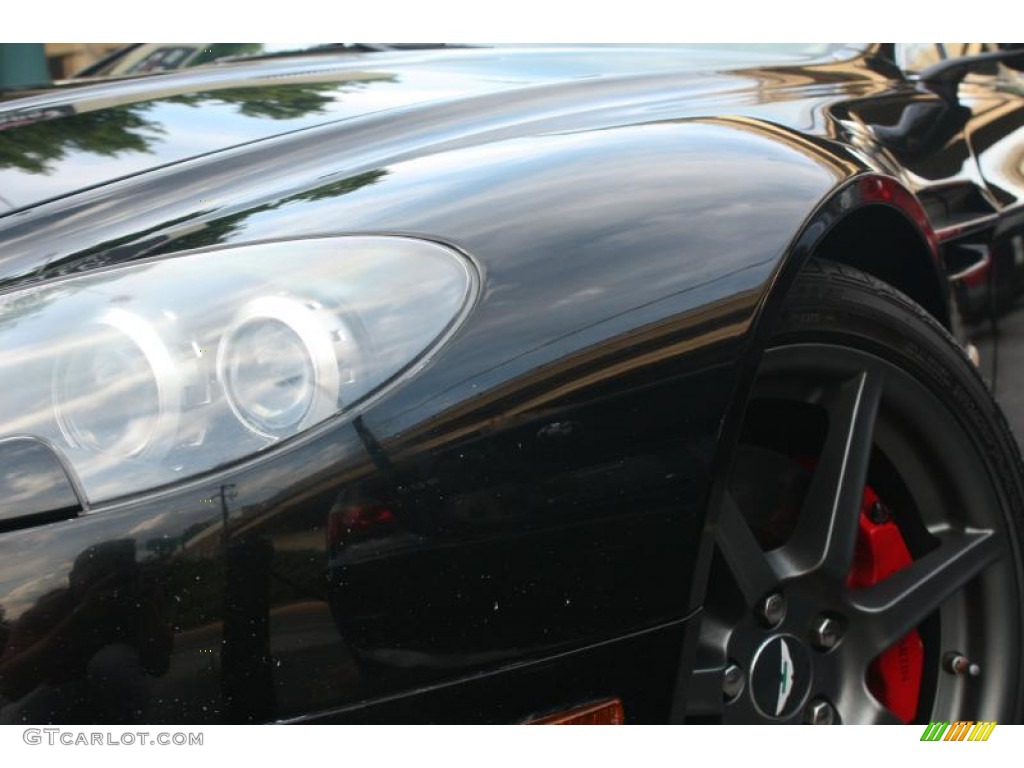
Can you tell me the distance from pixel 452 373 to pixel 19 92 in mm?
1435

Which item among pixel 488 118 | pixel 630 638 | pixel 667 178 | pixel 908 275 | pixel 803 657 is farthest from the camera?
pixel 908 275

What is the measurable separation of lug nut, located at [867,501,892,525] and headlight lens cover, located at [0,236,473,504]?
856 millimetres

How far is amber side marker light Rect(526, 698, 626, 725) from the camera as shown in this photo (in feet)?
4.36

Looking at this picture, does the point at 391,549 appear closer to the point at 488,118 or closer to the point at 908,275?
the point at 488,118

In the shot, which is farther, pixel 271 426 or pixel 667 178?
pixel 667 178

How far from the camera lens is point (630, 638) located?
4.51 feet

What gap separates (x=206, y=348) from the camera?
3.97ft

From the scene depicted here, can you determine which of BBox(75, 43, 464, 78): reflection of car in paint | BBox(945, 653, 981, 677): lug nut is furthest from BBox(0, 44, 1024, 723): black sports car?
BBox(75, 43, 464, 78): reflection of car in paint

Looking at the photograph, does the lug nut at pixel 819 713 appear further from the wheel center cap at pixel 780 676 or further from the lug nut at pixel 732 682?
the lug nut at pixel 732 682

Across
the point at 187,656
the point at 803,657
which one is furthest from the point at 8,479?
the point at 803,657

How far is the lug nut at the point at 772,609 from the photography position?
1.61 m

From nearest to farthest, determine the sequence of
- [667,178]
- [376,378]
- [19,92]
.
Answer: [376,378], [667,178], [19,92]
